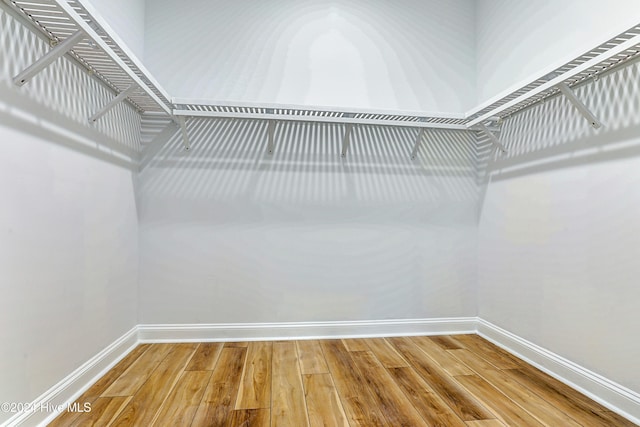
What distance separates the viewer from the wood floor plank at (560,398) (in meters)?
1.40

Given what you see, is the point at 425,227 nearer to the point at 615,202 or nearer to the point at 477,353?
the point at 477,353

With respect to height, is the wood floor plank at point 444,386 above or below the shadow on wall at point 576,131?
below

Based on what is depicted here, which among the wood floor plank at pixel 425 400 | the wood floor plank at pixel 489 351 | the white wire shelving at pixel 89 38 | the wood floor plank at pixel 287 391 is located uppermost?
the white wire shelving at pixel 89 38

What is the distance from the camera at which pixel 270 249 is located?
232cm

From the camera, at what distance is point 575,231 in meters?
1.70

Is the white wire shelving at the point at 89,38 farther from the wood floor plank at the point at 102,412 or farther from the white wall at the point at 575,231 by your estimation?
the white wall at the point at 575,231

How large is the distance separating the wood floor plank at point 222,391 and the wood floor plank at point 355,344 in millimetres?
663

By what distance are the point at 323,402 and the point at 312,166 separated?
57.9 inches

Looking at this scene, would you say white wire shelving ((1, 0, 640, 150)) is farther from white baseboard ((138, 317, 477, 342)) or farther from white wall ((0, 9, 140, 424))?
white baseboard ((138, 317, 477, 342))

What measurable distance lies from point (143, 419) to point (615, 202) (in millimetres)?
2244

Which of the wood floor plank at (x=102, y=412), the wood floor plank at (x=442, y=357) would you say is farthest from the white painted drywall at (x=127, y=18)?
the wood floor plank at (x=442, y=357)

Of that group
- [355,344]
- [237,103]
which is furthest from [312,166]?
[355,344]

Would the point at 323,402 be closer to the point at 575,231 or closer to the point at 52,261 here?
the point at 52,261

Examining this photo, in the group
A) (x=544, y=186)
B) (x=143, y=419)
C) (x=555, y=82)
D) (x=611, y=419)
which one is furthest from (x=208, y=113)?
(x=611, y=419)
